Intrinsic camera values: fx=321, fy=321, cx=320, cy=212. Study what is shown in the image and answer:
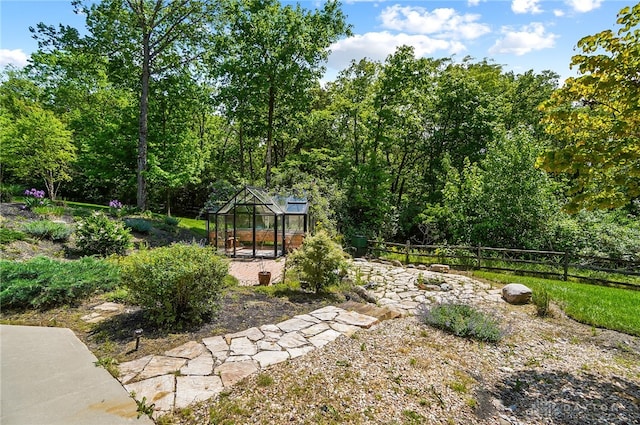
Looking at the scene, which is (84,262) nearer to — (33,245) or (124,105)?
(33,245)

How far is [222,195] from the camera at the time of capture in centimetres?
1476

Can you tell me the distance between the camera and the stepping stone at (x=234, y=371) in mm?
3365

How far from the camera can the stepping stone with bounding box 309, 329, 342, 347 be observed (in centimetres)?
437

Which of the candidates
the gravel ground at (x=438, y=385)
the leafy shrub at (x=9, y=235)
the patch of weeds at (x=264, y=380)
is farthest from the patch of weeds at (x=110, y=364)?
the leafy shrub at (x=9, y=235)

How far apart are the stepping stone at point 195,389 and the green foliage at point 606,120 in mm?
4304

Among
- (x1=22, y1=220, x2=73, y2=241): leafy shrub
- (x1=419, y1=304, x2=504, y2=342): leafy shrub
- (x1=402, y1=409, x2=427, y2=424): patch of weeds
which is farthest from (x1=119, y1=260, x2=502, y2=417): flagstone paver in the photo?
(x1=22, y1=220, x2=73, y2=241): leafy shrub

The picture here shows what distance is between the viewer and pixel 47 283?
5.07 metres

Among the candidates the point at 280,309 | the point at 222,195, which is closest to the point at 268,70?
the point at 222,195

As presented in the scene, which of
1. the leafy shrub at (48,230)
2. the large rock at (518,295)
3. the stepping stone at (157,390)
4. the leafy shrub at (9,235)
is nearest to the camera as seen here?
the stepping stone at (157,390)

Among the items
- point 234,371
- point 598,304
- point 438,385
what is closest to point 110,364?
point 234,371

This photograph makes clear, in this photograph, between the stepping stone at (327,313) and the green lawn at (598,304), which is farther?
the green lawn at (598,304)

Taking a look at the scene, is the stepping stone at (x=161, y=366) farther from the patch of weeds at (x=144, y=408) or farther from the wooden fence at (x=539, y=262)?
the wooden fence at (x=539, y=262)

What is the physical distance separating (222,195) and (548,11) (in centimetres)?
1283

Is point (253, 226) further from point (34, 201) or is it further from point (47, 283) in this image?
point (34, 201)
